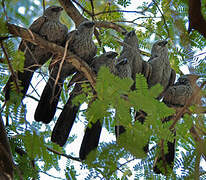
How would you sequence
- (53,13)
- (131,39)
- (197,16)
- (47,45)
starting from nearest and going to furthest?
1. (197,16)
2. (47,45)
3. (53,13)
4. (131,39)

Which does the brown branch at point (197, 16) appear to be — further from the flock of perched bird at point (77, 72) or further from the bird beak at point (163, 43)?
the bird beak at point (163, 43)

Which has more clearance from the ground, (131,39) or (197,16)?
(131,39)

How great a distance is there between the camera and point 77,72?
141 inches

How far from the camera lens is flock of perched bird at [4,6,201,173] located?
3.19m

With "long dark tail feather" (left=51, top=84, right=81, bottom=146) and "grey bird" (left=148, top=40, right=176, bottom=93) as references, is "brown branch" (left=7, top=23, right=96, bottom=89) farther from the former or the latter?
"grey bird" (left=148, top=40, right=176, bottom=93)

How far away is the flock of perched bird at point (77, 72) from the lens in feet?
10.5

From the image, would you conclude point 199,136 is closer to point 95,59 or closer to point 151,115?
point 151,115

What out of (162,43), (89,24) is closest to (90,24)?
(89,24)

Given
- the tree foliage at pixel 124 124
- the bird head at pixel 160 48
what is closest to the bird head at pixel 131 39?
the bird head at pixel 160 48

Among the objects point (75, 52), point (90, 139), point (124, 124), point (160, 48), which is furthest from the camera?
point (160, 48)

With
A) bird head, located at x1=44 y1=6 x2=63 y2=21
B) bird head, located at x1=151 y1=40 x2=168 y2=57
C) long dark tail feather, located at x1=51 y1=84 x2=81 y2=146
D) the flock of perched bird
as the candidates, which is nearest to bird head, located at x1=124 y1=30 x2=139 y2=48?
the flock of perched bird

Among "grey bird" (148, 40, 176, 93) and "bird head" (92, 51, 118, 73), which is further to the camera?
"grey bird" (148, 40, 176, 93)

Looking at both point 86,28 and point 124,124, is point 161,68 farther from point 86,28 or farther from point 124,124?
point 124,124

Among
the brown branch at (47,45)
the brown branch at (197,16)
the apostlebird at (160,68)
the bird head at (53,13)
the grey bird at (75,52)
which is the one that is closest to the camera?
the brown branch at (197,16)
